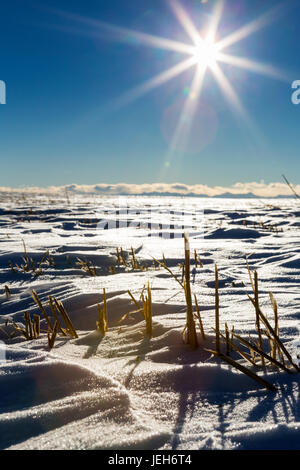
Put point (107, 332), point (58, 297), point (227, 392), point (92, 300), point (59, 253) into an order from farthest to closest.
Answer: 1. point (59, 253)
2. point (58, 297)
3. point (92, 300)
4. point (107, 332)
5. point (227, 392)

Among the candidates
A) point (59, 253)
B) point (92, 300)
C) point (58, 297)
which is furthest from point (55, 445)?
point (59, 253)

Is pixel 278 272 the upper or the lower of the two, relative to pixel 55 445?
upper

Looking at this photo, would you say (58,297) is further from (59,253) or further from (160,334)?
(59,253)

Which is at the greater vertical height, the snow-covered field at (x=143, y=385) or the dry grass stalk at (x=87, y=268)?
the dry grass stalk at (x=87, y=268)

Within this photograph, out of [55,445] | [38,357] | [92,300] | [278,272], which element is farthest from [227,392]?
[278,272]

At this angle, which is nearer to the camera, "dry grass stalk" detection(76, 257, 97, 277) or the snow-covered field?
the snow-covered field

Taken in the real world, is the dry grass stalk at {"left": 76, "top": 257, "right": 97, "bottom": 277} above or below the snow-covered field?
above

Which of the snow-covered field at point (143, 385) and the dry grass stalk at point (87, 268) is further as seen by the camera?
the dry grass stalk at point (87, 268)

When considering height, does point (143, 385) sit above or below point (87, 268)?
below

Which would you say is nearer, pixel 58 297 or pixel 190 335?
pixel 190 335

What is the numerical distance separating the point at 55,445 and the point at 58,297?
137 cm

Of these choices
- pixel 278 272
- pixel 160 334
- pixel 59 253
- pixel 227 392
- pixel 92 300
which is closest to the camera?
pixel 227 392

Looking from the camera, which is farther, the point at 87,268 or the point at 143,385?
the point at 87,268
